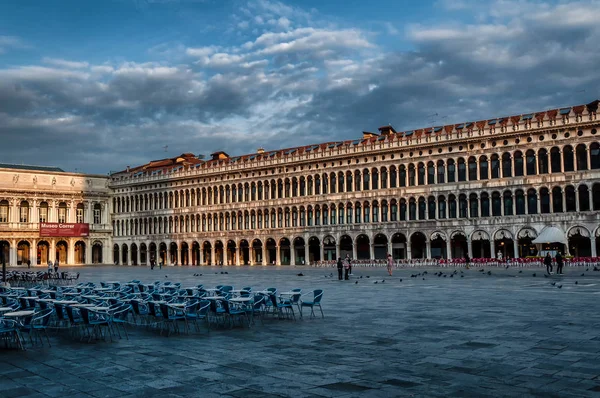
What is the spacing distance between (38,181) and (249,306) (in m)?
80.3

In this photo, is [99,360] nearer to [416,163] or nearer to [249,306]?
[249,306]

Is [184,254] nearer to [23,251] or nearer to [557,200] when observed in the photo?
[23,251]

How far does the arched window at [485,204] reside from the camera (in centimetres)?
6131

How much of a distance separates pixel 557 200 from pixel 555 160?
3821 mm

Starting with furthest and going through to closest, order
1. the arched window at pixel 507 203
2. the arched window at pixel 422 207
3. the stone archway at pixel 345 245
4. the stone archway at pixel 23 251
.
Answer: the stone archway at pixel 23 251, the stone archway at pixel 345 245, the arched window at pixel 422 207, the arched window at pixel 507 203

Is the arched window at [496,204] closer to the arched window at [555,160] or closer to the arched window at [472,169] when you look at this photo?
Result: the arched window at [472,169]

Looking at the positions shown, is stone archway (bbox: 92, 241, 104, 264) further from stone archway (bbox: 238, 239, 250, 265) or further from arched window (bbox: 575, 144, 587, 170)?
arched window (bbox: 575, 144, 587, 170)

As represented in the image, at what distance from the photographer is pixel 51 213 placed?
88.5 meters

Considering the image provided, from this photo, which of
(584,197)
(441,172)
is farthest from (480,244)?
(584,197)

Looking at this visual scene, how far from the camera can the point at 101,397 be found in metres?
7.89

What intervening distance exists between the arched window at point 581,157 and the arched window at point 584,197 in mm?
1812

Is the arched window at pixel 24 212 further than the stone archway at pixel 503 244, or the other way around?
the arched window at pixel 24 212

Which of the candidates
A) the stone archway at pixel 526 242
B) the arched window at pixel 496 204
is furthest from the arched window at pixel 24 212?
the stone archway at pixel 526 242

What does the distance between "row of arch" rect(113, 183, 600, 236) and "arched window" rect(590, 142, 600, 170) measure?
6.02 ft
